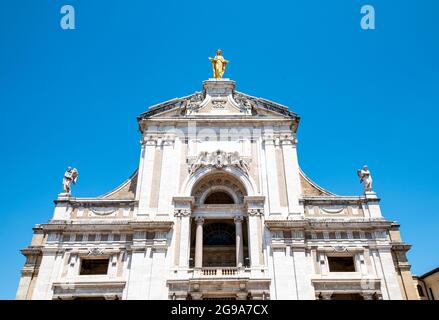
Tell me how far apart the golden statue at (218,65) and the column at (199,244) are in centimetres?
1374

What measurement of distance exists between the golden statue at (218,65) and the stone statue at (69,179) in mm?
14544

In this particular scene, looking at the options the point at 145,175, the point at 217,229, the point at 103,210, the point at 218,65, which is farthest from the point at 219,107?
the point at 103,210

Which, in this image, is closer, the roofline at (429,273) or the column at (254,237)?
the column at (254,237)

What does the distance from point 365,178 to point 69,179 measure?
21883 millimetres

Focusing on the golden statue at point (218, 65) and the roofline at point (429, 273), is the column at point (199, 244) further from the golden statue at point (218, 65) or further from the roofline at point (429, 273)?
the roofline at point (429, 273)

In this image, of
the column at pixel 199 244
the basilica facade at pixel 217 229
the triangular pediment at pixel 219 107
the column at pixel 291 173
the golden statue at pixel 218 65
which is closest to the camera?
the basilica facade at pixel 217 229

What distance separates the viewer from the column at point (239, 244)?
24.5m

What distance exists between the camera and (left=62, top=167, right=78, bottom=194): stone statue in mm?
27594

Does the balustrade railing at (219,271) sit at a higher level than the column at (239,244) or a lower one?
lower

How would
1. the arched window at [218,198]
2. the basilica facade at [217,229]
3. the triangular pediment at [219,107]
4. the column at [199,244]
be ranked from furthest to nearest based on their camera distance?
the triangular pediment at [219,107], the arched window at [218,198], the column at [199,244], the basilica facade at [217,229]

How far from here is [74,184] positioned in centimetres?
2823

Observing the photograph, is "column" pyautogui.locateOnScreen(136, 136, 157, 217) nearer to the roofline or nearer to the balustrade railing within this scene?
the balustrade railing

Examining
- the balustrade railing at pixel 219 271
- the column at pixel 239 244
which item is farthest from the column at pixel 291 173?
the balustrade railing at pixel 219 271

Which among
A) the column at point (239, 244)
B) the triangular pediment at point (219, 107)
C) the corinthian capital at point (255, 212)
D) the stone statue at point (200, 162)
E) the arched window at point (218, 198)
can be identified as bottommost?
the column at point (239, 244)
